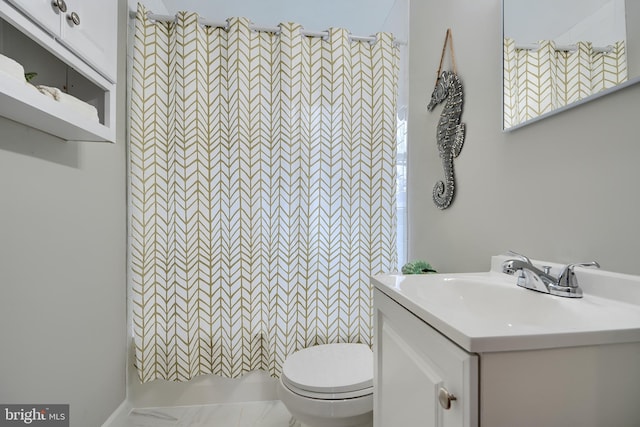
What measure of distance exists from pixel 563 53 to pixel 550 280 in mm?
603

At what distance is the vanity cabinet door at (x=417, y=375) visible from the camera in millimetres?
446

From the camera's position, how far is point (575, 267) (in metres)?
0.75

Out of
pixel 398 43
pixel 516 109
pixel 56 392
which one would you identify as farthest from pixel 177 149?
pixel 516 109

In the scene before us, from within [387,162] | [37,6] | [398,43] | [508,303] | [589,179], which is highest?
[398,43]

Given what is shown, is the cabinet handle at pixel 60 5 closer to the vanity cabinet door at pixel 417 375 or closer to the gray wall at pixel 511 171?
the vanity cabinet door at pixel 417 375

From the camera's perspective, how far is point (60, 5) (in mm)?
798

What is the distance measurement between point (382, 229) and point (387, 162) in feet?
1.27

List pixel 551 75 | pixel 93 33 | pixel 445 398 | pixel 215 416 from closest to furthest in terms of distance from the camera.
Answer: pixel 445 398 → pixel 551 75 → pixel 93 33 → pixel 215 416

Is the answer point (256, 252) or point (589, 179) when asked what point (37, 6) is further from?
point (589, 179)

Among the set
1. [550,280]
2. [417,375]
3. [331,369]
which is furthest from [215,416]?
[550,280]

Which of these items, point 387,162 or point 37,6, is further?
point 387,162

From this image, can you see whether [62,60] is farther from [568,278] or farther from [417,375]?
[568,278]

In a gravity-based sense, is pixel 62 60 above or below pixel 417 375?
above

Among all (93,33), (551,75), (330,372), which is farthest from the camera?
(330,372)
